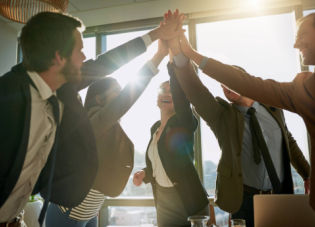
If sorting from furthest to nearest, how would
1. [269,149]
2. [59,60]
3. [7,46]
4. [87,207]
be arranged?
[7,46] → [269,149] → [87,207] → [59,60]

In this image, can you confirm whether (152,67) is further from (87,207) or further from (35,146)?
(87,207)

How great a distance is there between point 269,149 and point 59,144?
1401 millimetres

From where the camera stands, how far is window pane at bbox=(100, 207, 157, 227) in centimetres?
335

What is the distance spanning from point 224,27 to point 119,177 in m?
2.89

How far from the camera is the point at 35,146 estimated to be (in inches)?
36.3

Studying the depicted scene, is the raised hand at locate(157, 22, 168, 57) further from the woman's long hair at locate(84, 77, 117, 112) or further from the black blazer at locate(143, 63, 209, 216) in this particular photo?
the woman's long hair at locate(84, 77, 117, 112)

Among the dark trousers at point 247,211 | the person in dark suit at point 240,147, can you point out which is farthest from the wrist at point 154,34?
the dark trousers at point 247,211

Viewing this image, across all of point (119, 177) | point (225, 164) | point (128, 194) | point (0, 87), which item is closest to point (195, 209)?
point (225, 164)

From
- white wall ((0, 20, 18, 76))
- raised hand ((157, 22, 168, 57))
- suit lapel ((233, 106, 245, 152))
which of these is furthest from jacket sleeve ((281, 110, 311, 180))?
white wall ((0, 20, 18, 76))

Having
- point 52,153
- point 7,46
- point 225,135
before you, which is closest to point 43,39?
point 52,153

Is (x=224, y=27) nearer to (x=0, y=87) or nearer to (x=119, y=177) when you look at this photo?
(x=119, y=177)

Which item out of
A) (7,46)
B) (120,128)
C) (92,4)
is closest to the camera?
(120,128)

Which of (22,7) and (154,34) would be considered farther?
(22,7)

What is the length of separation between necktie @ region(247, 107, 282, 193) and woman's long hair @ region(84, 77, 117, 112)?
101 centimetres
